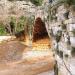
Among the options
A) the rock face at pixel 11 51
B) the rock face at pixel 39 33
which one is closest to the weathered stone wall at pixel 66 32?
the rock face at pixel 39 33

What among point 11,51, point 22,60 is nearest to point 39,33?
point 22,60

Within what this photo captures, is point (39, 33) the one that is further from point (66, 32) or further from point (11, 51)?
point (66, 32)

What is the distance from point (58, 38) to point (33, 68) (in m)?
7.55

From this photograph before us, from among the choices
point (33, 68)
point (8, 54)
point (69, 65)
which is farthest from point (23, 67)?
point (69, 65)

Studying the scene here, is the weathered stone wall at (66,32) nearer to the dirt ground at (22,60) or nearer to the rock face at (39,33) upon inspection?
the dirt ground at (22,60)

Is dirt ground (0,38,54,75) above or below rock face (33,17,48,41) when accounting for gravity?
below

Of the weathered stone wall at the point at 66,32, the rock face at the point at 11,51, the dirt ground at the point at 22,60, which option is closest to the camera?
the weathered stone wall at the point at 66,32

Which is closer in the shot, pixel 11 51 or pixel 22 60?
pixel 22 60

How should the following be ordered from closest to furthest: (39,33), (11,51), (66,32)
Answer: (66,32) → (39,33) → (11,51)

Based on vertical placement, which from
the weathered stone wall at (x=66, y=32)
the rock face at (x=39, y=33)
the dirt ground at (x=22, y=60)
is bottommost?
the dirt ground at (x=22, y=60)

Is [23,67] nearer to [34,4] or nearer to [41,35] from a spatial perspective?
[41,35]

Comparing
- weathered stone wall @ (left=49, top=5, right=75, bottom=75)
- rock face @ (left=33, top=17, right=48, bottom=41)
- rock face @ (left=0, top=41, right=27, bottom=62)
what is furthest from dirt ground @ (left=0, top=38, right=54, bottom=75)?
weathered stone wall @ (left=49, top=5, right=75, bottom=75)

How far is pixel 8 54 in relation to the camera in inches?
728

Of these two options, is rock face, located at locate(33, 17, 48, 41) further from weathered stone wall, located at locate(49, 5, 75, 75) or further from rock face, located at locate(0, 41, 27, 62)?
weathered stone wall, located at locate(49, 5, 75, 75)
